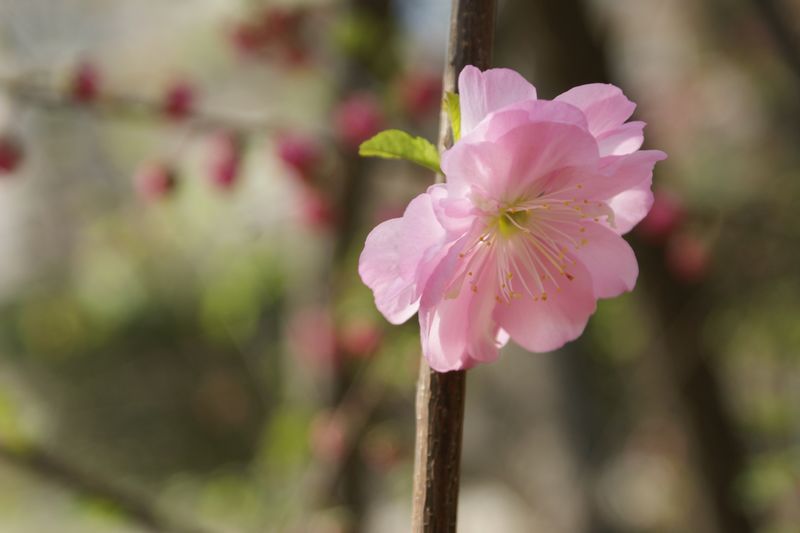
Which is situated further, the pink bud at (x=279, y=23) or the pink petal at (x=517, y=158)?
the pink bud at (x=279, y=23)

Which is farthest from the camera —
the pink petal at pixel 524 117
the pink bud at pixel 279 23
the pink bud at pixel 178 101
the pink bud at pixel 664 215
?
the pink bud at pixel 279 23

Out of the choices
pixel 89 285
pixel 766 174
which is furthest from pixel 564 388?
pixel 89 285

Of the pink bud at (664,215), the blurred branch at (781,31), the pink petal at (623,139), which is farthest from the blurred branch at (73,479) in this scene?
the blurred branch at (781,31)

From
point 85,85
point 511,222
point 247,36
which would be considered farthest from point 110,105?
point 511,222

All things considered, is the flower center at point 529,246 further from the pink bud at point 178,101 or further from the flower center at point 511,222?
the pink bud at point 178,101

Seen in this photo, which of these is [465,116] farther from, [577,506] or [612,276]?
[577,506]
